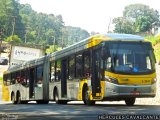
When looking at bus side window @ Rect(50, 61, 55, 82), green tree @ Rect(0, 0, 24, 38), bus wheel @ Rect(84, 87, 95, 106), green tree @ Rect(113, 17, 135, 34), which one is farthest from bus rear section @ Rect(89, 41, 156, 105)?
green tree @ Rect(0, 0, 24, 38)

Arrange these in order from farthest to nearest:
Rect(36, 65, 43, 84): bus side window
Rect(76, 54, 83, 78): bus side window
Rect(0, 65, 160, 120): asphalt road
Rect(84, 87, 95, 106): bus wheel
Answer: Rect(36, 65, 43, 84): bus side window → Rect(76, 54, 83, 78): bus side window → Rect(84, 87, 95, 106): bus wheel → Rect(0, 65, 160, 120): asphalt road

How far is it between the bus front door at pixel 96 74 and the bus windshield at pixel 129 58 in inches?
25.6

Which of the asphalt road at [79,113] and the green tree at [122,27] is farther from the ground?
the green tree at [122,27]

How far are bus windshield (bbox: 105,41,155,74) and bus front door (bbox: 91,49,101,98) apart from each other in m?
0.65

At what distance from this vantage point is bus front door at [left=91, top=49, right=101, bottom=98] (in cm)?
1876

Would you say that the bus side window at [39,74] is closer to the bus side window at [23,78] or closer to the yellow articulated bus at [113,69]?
the bus side window at [23,78]

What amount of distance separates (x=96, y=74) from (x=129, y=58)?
5.18 ft

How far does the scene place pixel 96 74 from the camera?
1894 cm

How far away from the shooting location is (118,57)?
18188mm

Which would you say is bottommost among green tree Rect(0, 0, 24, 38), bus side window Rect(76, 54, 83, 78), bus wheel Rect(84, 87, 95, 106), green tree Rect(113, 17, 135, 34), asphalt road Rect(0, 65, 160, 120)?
asphalt road Rect(0, 65, 160, 120)

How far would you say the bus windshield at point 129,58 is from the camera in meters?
18.2

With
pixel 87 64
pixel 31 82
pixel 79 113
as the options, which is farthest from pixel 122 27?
pixel 79 113

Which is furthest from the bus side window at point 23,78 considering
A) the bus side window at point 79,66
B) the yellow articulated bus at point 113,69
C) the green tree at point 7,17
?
the green tree at point 7,17

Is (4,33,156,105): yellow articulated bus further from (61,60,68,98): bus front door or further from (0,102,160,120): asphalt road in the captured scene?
(61,60,68,98): bus front door
